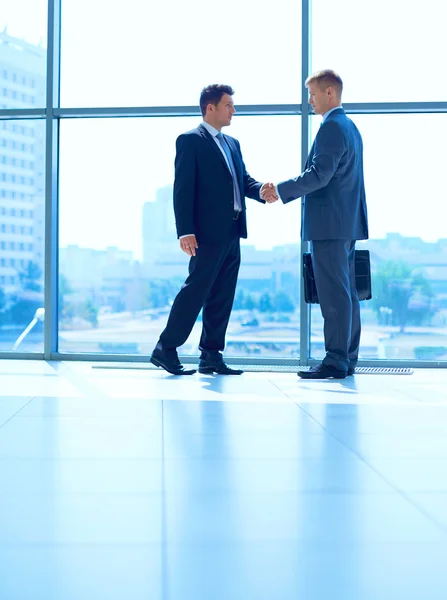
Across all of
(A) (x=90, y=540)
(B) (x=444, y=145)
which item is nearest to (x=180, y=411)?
(A) (x=90, y=540)

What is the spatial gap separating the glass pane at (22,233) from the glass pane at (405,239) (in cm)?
164

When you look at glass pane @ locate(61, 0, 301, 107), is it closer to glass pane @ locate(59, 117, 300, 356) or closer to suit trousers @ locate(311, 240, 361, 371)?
glass pane @ locate(59, 117, 300, 356)

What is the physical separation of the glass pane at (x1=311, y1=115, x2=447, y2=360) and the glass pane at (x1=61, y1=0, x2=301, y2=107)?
61 centimetres

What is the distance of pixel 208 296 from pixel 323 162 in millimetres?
863

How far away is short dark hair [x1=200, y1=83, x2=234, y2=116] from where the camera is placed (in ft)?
12.7

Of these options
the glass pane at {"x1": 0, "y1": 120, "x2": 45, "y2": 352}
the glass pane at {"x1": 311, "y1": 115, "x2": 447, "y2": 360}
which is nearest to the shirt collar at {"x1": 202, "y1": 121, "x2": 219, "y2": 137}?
the glass pane at {"x1": 311, "y1": 115, "x2": 447, "y2": 360}

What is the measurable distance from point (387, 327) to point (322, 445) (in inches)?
104

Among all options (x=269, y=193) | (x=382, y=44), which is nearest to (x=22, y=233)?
(x=269, y=193)

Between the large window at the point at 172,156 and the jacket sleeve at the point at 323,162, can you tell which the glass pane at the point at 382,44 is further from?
the jacket sleeve at the point at 323,162

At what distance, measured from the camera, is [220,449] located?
192cm

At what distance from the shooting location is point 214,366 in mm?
3879

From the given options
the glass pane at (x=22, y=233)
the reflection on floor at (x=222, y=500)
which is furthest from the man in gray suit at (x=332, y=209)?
the glass pane at (x=22, y=233)

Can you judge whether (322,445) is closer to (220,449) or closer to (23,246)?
(220,449)

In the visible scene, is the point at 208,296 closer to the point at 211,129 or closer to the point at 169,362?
the point at 169,362
